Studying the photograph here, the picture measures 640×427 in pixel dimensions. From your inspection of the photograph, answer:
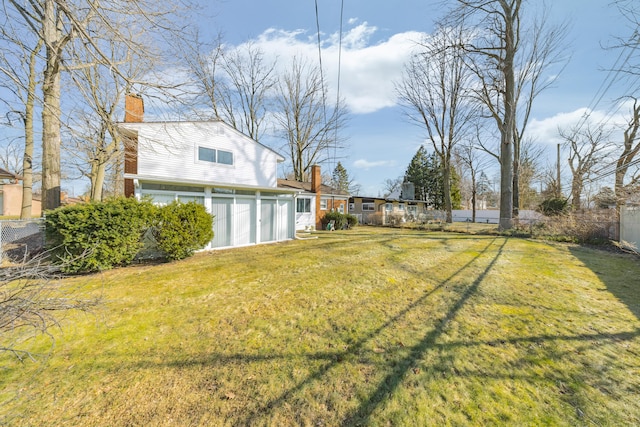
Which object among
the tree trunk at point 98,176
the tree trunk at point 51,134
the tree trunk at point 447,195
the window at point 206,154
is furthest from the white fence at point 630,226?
the tree trunk at point 98,176

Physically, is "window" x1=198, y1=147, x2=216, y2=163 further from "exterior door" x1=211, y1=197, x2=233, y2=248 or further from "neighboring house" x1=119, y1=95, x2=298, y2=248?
"exterior door" x1=211, y1=197, x2=233, y2=248

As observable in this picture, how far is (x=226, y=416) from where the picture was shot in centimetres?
217

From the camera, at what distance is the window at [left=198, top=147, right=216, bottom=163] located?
11484mm

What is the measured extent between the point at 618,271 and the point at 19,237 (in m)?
18.0

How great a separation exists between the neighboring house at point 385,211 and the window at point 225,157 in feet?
42.9

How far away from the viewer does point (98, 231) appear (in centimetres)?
619

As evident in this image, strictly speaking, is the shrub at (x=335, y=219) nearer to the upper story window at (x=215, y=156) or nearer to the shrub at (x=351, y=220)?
the shrub at (x=351, y=220)

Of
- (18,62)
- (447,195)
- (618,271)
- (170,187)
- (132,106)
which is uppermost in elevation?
(132,106)

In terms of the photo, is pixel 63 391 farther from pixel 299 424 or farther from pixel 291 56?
pixel 291 56

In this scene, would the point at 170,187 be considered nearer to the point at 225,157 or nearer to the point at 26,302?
the point at 225,157

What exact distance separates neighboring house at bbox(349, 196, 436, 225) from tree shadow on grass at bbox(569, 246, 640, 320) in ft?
42.1

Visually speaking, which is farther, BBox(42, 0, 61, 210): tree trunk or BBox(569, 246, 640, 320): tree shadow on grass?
BBox(42, 0, 61, 210): tree trunk

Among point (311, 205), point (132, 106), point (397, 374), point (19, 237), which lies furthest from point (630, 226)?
point (19, 237)

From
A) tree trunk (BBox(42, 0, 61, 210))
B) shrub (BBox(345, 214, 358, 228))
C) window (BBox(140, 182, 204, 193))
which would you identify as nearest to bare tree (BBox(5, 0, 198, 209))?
tree trunk (BBox(42, 0, 61, 210))
